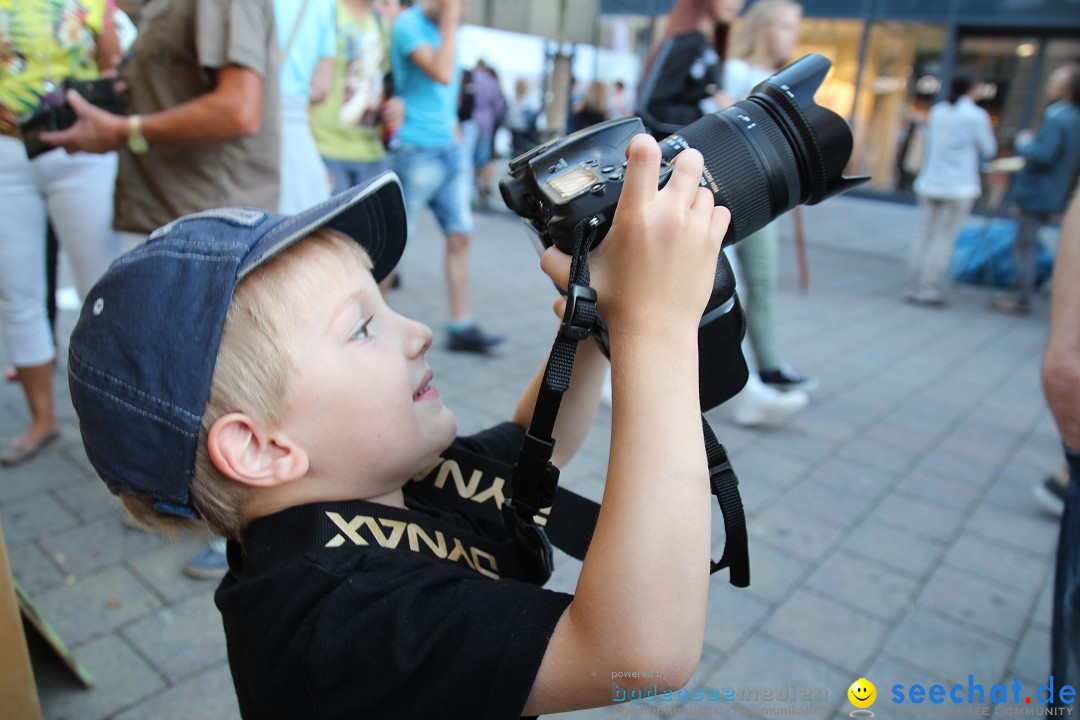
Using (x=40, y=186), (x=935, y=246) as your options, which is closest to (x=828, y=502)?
(x=40, y=186)

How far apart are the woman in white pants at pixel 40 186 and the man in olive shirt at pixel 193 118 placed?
41cm

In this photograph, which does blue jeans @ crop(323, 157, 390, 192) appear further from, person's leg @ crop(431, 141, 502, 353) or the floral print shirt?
the floral print shirt

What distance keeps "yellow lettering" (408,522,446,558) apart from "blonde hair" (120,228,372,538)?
22 cm

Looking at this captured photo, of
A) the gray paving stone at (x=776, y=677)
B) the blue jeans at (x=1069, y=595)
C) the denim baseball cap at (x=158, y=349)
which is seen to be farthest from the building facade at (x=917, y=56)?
the denim baseball cap at (x=158, y=349)

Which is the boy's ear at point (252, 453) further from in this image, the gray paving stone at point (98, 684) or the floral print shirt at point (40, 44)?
the floral print shirt at point (40, 44)

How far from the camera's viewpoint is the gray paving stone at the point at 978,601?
232 cm

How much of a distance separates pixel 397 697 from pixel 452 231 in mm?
3561

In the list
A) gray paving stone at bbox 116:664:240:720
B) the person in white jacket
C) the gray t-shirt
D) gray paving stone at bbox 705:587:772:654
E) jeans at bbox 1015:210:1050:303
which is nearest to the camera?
gray paving stone at bbox 116:664:240:720

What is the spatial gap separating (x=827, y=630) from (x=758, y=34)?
2.95 m

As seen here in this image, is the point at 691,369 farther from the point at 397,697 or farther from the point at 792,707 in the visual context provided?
the point at 792,707

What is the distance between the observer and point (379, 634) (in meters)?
0.85

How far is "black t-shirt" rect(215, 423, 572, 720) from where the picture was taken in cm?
84

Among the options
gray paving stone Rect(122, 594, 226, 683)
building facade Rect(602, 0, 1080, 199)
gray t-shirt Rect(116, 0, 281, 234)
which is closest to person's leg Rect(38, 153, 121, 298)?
gray t-shirt Rect(116, 0, 281, 234)

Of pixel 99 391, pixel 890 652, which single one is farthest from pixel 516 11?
pixel 99 391
